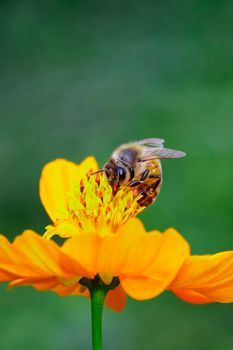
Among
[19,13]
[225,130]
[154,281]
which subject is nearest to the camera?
[154,281]

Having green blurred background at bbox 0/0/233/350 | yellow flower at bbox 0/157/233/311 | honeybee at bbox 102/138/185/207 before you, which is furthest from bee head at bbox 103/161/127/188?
green blurred background at bbox 0/0/233/350

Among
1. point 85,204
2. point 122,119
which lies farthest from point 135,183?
point 122,119

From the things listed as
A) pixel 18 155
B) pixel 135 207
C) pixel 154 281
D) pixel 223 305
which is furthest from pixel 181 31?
Result: pixel 154 281

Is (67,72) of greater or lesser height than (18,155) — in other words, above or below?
above

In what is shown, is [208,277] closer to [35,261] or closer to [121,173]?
[35,261]

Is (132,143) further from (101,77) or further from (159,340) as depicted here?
(101,77)

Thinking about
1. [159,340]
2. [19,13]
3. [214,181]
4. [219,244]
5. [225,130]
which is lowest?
[159,340]

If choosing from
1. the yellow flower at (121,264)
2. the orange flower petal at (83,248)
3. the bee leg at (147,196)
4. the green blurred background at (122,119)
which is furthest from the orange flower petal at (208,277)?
the green blurred background at (122,119)

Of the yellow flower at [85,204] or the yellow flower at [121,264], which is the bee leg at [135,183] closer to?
the yellow flower at [85,204]
